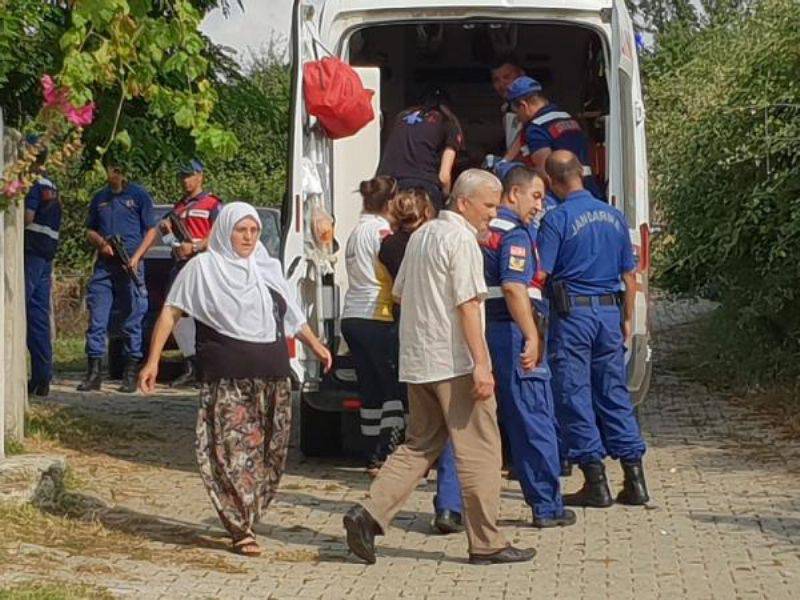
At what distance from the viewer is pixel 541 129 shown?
34.6 feet

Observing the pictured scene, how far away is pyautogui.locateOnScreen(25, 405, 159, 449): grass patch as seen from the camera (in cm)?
1148

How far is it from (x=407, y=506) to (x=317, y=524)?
66cm

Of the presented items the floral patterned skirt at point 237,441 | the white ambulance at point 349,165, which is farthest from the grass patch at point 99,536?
the white ambulance at point 349,165

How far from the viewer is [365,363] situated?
33.1 feet

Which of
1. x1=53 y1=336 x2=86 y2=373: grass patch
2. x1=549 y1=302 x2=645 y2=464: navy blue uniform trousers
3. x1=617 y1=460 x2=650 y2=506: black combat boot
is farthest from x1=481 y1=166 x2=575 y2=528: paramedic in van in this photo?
x1=53 y1=336 x2=86 y2=373: grass patch

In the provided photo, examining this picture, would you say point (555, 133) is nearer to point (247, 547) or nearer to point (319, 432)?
point (319, 432)

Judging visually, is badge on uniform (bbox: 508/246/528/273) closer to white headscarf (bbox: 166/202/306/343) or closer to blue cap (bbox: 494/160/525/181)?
white headscarf (bbox: 166/202/306/343)

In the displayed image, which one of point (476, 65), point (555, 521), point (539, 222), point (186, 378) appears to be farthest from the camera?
point (186, 378)

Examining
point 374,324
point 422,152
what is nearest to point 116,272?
point 422,152

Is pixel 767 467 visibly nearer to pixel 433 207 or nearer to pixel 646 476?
pixel 646 476

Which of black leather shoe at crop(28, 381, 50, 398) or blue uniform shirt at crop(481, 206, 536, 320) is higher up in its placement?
blue uniform shirt at crop(481, 206, 536, 320)

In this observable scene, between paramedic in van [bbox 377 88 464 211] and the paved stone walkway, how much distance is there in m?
1.88

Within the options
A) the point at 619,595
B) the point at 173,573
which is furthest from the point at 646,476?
the point at 173,573

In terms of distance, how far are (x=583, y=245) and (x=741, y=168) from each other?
12.0 ft
